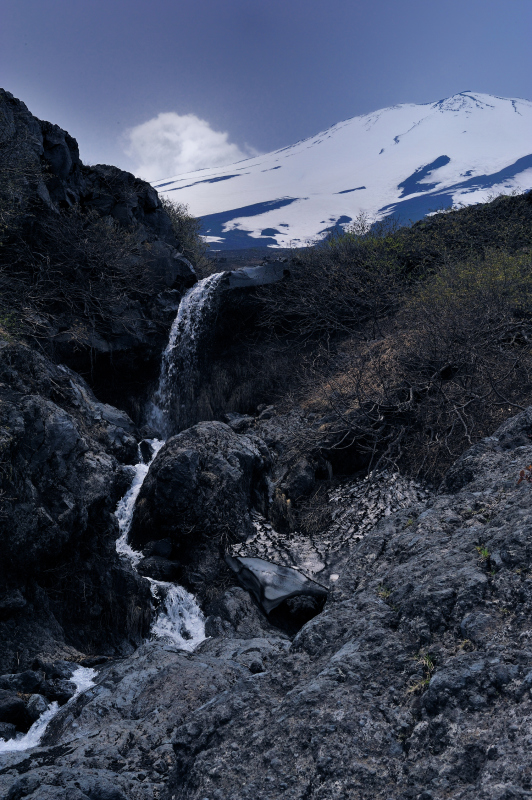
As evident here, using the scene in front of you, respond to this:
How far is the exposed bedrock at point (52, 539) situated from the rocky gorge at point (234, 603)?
1.1 inches

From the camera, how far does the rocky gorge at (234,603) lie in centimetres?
143

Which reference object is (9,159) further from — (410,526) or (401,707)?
(401,707)

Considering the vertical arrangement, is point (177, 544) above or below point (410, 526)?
below

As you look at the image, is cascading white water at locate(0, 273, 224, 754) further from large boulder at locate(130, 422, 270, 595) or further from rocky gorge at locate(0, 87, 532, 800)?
large boulder at locate(130, 422, 270, 595)

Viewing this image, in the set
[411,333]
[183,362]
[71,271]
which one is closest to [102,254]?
[71,271]

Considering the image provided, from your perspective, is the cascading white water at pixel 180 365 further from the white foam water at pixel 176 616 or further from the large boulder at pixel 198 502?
the white foam water at pixel 176 616

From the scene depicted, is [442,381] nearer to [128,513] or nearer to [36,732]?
[128,513]

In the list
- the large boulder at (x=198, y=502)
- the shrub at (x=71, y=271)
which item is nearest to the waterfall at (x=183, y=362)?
the shrub at (x=71, y=271)

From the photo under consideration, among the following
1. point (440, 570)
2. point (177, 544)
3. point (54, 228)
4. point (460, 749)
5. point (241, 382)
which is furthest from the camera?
point (241, 382)

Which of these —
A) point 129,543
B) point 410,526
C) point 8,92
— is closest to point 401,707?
point 410,526

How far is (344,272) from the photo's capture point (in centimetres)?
1436

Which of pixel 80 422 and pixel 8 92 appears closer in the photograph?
pixel 80 422

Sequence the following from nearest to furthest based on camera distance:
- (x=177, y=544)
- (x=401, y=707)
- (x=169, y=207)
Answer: (x=401, y=707) < (x=177, y=544) < (x=169, y=207)

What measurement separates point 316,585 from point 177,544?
257 centimetres
